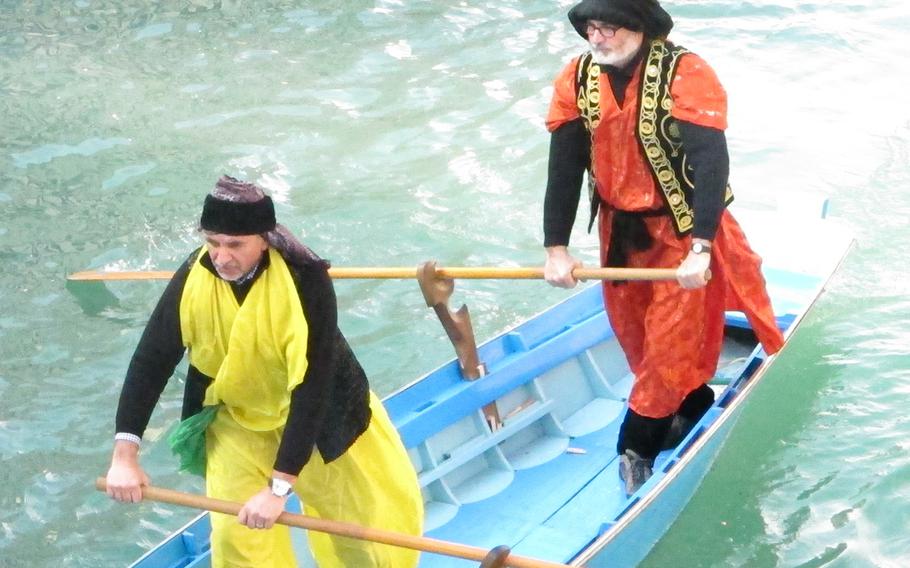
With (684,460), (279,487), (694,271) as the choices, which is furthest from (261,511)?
(684,460)

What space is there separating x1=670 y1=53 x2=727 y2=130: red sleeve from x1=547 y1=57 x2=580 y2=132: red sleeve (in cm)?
39

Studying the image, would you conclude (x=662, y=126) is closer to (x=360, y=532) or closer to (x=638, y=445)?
(x=638, y=445)

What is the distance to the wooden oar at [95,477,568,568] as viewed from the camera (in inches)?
148

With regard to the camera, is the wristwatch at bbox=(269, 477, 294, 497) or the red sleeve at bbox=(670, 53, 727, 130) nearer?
the wristwatch at bbox=(269, 477, 294, 497)

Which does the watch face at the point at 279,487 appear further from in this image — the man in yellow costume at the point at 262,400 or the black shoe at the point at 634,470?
the black shoe at the point at 634,470

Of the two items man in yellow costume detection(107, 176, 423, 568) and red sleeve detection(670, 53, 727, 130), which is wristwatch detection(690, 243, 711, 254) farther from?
man in yellow costume detection(107, 176, 423, 568)

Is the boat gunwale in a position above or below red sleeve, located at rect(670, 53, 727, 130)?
below

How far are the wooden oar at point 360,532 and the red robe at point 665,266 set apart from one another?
4.72 feet

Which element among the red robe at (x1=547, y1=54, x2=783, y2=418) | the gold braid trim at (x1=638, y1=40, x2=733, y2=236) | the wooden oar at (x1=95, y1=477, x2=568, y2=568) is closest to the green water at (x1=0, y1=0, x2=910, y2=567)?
the red robe at (x1=547, y1=54, x2=783, y2=418)

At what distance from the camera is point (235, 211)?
3.56 meters

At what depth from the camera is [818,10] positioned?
1332cm

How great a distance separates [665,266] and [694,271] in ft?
1.54

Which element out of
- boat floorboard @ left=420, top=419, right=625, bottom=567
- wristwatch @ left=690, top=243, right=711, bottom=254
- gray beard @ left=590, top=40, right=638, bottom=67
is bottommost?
boat floorboard @ left=420, top=419, right=625, bottom=567

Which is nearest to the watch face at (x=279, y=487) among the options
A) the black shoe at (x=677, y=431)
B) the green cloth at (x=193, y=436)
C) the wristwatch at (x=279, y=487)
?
the wristwatch at (x=279, y=487)
